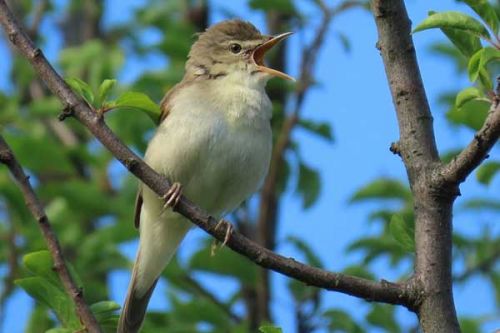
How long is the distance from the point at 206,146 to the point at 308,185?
255cm

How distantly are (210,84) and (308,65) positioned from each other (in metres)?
1.93

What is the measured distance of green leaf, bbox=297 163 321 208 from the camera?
273 inches

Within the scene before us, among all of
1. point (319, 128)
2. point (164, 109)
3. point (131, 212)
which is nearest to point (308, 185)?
point (319, 128)

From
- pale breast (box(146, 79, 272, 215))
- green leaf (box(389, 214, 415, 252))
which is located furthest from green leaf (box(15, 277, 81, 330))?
pale breast (box(146, 79, 272, 215))

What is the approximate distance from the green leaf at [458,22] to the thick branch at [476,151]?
37 cm

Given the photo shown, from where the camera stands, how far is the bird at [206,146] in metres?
4.51

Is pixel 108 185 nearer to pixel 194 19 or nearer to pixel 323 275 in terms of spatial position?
pixel 194 19

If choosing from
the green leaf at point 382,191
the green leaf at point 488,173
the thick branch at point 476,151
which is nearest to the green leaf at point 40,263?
the thick branch at point 476,151

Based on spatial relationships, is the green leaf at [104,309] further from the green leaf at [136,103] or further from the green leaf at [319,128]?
the green leaf at [319,128]

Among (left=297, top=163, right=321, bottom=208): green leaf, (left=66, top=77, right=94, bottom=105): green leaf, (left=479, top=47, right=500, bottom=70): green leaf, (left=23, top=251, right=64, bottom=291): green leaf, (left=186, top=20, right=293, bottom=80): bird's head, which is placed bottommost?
(left=23, top=251, right=64, bottom=291): green leaf

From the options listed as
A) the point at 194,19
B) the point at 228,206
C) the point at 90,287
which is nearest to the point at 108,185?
the point at 194,19

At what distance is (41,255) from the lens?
3.39 meters

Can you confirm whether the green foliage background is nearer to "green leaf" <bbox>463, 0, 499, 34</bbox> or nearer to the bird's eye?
the bird's eye

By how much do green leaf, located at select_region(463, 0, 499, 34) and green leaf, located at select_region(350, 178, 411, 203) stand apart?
12.9ft
